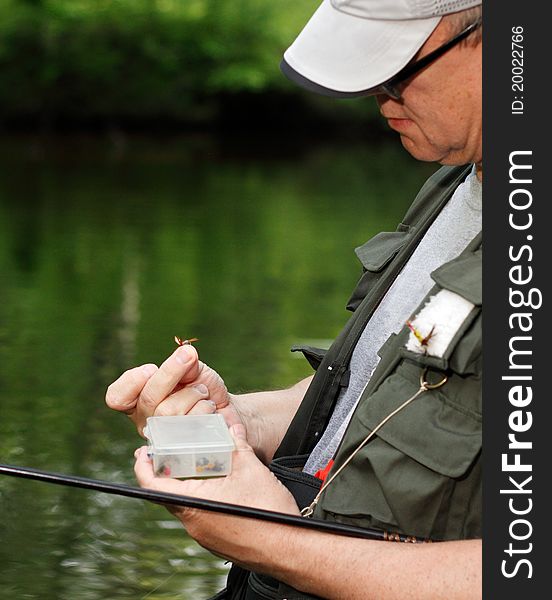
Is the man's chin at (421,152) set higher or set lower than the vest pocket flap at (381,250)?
higher

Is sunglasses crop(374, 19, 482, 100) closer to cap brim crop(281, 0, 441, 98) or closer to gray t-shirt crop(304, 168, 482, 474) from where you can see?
cap brim crop(281, 0, 441, 98)

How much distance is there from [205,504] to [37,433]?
5052 millimetres

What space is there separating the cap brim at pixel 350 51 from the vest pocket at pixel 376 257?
0.47m

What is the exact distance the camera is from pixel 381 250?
2.47 meters

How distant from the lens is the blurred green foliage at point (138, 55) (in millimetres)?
38750

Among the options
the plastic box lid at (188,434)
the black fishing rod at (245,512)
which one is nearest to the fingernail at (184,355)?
the plastic box lid at (188,434)

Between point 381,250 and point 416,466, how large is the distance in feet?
2.15

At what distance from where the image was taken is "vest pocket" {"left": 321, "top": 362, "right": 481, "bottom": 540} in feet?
6.16

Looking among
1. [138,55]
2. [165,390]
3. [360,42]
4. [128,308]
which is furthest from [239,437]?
[138,55]

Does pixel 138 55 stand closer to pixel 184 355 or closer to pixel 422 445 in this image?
pixel 184 355

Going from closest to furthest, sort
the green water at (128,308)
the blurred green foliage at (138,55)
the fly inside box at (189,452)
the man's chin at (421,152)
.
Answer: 1. the fly inside box at (189,452)
2. the man's chin at (421,152)
3. the green water at (128,308)
4. the blurred green foliage at (138,55)

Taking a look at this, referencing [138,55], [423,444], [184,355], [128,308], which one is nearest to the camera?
[423,444]

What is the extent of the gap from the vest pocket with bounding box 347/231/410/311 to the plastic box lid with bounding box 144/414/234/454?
47 centimetres

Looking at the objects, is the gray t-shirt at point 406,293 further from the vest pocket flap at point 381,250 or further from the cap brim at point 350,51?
the cap brim at point 350,51
